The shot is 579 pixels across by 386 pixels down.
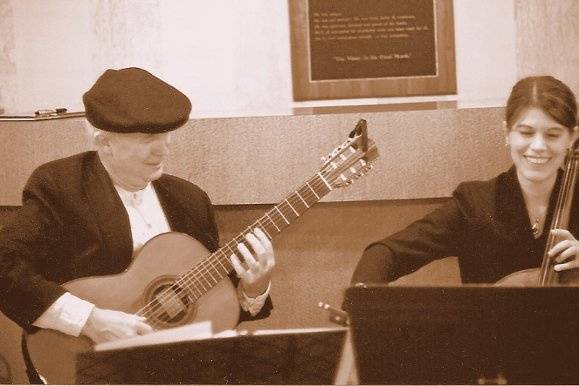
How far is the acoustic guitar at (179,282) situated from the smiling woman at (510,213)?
0.23 meters

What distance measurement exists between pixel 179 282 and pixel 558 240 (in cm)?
93

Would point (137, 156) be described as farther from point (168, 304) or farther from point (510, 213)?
point (510, 213)

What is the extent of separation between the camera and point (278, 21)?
2678 mm

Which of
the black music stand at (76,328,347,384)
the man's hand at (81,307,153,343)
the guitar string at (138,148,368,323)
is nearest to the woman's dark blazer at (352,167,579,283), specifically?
the guitar string at (138,148,368,323)

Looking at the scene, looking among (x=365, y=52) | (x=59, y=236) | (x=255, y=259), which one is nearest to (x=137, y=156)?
(x=59, y=236)

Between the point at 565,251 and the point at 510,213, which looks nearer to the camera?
the point at 565,251

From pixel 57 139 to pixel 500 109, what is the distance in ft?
4.27

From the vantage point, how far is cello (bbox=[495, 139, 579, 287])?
6.61ft

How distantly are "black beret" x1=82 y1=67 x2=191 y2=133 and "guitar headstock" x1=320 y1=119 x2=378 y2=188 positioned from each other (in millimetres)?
405

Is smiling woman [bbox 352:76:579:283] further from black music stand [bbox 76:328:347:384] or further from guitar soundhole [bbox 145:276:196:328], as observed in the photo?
black music stand [bbox 76:328:347:384]

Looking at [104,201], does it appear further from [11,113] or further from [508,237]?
[508,237]

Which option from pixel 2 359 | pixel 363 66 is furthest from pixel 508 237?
pixel 2 359

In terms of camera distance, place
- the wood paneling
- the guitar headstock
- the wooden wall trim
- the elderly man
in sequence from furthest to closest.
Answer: the wood paneling, the wooden wall trim, the guitar headstock, the elderly man

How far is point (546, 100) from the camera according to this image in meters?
2.12
